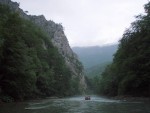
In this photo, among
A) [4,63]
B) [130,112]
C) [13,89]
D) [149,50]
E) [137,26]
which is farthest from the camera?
[137,26]

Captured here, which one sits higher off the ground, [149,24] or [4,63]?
[149,24]

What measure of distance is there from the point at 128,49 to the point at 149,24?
→ 9.03 metres

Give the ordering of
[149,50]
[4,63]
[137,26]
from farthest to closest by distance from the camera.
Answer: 1. [137,26]
2. [149,50]
3. [4,63]

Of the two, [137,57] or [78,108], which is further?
[137,57]

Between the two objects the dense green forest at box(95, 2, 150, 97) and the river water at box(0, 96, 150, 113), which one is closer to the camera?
the river water at box(0, 96, 150, 113)

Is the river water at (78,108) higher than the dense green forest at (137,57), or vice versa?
the dense green forest at (137,57)

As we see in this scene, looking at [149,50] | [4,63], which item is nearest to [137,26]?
[149,50]

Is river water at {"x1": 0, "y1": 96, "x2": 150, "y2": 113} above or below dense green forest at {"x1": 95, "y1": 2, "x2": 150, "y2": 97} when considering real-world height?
below

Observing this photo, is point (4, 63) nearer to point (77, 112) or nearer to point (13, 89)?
point (13, 89)

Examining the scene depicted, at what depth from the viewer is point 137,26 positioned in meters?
76.0

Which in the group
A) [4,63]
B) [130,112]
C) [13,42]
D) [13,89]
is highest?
[13,42]

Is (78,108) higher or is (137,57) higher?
(137,57)

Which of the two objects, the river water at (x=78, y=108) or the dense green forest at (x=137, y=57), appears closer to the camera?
the river water at (x=78, y=108)

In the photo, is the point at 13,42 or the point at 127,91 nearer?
the point at 13,42
